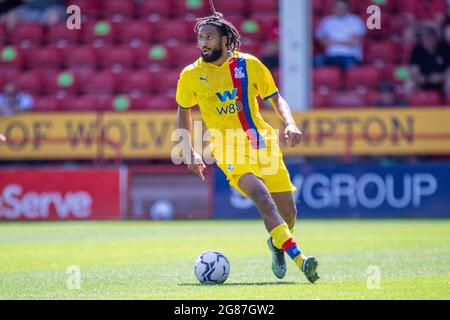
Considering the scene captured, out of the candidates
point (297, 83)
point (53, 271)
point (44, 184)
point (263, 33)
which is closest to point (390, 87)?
point (297, 83)

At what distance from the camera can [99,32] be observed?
79.7 feet

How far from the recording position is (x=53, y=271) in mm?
10703

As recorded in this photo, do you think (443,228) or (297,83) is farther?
(297,83)

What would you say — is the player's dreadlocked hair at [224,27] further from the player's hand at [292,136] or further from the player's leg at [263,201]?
the player's leg at [263,201]

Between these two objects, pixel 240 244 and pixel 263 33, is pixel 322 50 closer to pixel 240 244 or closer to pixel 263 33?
pixel 263 33

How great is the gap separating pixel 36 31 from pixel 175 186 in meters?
6.61

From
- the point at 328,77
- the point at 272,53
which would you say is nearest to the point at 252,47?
the point at 272,53

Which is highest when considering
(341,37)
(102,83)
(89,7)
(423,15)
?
(89,7)

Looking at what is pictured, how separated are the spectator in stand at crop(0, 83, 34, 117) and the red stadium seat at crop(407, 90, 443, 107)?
8.47 metres

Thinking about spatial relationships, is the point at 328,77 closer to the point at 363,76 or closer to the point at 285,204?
the point at 363,76

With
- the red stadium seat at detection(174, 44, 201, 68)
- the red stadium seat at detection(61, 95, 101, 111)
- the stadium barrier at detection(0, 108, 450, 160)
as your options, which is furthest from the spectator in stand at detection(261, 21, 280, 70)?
the red stadium seat at detection(61, 95, 101, 111)

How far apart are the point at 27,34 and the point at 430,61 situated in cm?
1013

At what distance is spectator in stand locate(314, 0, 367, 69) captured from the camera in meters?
21.4

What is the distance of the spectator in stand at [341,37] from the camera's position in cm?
2141
